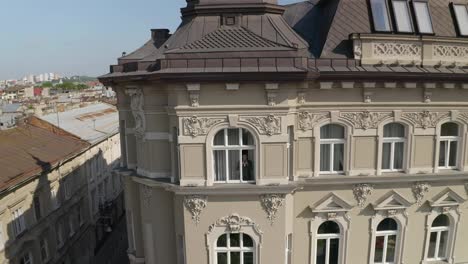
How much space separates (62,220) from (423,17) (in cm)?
2506

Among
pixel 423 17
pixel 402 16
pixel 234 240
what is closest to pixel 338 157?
pixel 234 240

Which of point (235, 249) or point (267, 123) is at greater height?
point (267, 123)

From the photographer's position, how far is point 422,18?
14.4 metres

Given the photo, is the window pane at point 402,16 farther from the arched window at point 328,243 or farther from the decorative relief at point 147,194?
the decorative relief at point 147,194

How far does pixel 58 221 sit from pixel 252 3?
67.2 ft

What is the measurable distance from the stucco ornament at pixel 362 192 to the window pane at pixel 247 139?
4709 millimetres

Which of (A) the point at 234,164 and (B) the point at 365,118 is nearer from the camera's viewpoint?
(A) the point at 234,164

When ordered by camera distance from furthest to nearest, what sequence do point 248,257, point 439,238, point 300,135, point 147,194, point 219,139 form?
1. point 439,238
2. point 147,194
3. point 300,135
4. point 248,257
5. point 219,139

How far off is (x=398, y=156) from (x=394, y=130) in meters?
1.07

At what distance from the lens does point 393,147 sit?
46.1 feet

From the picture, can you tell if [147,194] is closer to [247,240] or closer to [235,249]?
[235,249]

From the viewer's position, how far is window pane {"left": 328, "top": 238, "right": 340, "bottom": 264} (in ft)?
47.2

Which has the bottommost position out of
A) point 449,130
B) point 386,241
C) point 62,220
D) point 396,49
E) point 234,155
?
point 62,220

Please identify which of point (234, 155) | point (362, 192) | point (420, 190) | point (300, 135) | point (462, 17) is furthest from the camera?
point (462, 17)
